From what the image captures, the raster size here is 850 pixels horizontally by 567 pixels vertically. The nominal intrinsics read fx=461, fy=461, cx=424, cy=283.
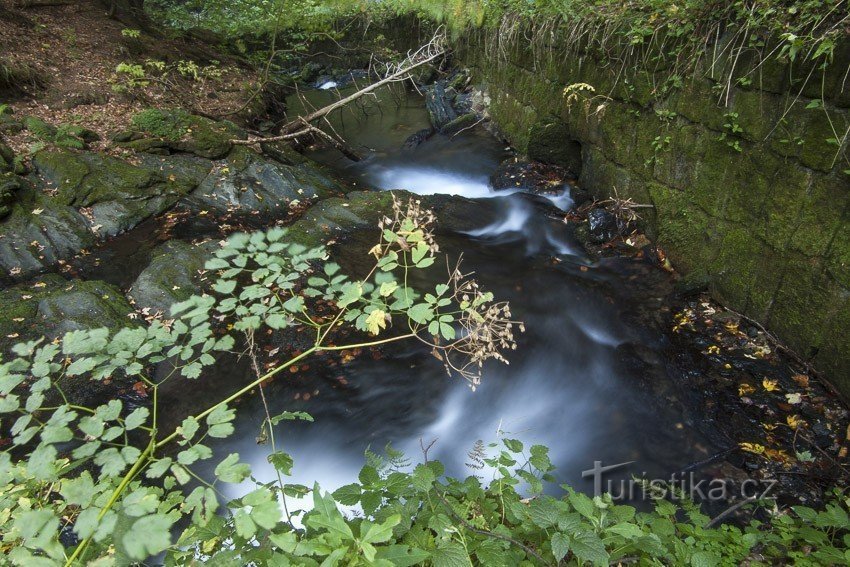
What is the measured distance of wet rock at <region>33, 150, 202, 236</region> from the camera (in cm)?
578

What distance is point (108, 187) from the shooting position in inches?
236

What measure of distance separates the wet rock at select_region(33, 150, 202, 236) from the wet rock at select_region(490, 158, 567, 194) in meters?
4.72

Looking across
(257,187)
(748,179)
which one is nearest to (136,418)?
(748,179)

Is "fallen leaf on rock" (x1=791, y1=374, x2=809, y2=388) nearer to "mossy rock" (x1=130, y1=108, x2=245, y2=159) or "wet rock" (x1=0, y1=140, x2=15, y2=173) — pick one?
"mossy rock" (x1=130, y1=108, x2=245, y2=159)

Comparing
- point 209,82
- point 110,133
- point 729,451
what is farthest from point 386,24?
point 729,451

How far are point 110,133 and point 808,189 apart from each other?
836 centimetres

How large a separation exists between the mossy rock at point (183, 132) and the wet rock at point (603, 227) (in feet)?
18.2

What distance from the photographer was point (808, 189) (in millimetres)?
3584

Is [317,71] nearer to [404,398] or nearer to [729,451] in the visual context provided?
[404,398]

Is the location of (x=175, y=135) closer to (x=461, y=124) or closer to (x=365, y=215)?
(x=365, y=215)

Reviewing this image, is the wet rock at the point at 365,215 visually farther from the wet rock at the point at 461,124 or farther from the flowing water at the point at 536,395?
the wet rock at the point at 461,124

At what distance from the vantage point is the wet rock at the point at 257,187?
655cm

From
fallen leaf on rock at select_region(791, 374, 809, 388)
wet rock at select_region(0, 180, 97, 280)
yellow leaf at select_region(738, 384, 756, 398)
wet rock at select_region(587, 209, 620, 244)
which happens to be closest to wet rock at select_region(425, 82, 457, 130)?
wet rock at select_region(587, 209, 620, 244)

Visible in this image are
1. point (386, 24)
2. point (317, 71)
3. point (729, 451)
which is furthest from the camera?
point (317, 71)
